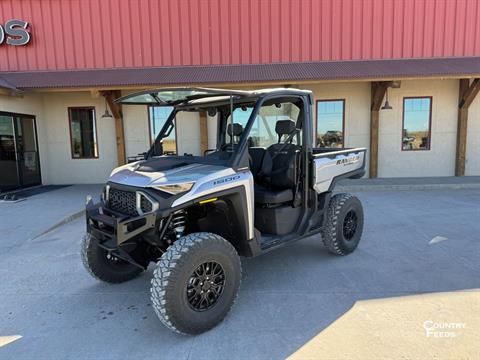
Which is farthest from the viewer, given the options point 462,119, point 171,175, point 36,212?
point 462,119

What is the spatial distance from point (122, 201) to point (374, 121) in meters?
9.13

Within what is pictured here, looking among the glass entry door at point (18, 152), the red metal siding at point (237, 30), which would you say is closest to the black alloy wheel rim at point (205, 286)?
the red metal siding at point (237, 30)

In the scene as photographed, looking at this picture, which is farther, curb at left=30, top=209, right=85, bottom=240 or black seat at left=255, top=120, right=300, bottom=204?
curb at left=30, top=209, right=85, bottom=240

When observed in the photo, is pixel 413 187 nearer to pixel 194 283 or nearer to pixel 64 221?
pixel 194 283

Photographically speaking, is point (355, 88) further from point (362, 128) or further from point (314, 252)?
point (314, 252)

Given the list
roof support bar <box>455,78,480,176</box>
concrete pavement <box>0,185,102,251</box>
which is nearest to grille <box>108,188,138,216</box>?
concrete pavement <box>0,185,102,251</box>

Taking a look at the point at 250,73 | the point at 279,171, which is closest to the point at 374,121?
the point at 250,73

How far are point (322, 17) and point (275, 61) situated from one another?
6.07 feet

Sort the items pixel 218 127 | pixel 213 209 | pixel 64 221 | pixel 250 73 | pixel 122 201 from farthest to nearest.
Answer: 1. pixel 250 73
2. pixel 64 221
3. pixel 218 127
4. pixel 213 209
5. pixel 122 201

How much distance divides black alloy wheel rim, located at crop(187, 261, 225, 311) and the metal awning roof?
649cm

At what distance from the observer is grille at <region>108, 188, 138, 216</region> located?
2830mm

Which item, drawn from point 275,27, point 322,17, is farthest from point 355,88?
point 275,27

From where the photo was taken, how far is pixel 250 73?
8.90 metres

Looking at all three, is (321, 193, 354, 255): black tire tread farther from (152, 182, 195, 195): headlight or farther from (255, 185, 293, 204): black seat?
(152, 182, 195, 195): headlight
